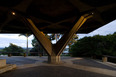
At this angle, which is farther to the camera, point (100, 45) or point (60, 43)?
point (100, 45)

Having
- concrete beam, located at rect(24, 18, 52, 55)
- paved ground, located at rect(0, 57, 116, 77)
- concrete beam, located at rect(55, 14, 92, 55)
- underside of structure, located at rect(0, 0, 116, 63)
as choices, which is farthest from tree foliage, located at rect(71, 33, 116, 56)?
concrete beam, located at rect(24, 18, 52, 55)

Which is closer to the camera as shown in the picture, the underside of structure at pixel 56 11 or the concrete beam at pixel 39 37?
the underside of structure at pixel 56 11

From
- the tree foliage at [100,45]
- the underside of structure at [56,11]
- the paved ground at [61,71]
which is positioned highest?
the underside of structure at [56,11]

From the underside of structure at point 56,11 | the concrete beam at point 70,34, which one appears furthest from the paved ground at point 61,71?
the underside of structure at point 56,11

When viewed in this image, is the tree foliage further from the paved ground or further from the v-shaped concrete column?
the v-shaped concrete column

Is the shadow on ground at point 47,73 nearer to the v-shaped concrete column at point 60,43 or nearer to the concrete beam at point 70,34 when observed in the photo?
the v-shaped concrete column at point 60,43

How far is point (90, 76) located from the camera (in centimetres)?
560

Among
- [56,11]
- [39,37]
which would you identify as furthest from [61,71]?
[56,11]

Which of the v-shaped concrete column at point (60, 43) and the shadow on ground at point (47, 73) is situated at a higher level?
the v-shaped concrete column at point (60, 43)

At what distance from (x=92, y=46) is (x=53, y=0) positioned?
13263 mm

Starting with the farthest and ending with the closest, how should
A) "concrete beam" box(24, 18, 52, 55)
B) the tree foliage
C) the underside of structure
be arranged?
the tree foliage, "concrete beam" box(24, 18, 52, 55), the underside of structure

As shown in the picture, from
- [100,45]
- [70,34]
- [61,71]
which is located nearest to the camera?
[61,71]

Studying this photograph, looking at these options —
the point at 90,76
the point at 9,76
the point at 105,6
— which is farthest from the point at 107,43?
→ the point at 9,76

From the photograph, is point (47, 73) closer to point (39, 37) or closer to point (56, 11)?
point (39, 37)
